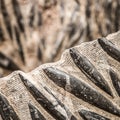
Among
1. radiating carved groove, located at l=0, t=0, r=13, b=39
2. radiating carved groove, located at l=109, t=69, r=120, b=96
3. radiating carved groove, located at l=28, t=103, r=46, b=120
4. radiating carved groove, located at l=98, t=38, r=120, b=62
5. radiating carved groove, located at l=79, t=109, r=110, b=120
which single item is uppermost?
radiating carved groove, located at l=98, t=38, r=120, b=62

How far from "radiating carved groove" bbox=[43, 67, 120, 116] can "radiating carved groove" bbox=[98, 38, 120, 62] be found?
0.07 meters

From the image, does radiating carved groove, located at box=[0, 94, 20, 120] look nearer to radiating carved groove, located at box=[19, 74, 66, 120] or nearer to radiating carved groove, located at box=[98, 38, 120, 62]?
radiating carved groove, located at box=[19, 74, 66, 120]

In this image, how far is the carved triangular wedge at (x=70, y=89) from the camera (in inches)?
32.4

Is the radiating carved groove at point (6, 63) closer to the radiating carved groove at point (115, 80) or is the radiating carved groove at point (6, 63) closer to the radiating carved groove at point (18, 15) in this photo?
the radiating carved groove at point (18, 15)

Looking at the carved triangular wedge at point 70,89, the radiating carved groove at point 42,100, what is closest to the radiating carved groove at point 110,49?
the carved triangular wedge at point 70,89

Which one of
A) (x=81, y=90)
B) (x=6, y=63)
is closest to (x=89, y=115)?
(x=81, y=90)

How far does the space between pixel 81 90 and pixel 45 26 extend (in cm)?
95

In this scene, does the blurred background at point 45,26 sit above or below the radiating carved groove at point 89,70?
below

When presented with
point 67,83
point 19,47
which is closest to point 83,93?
point 67,83

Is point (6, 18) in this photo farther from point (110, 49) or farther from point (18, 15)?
point (110, 49)

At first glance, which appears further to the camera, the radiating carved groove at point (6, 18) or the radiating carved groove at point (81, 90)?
the radiating carved groove at point (6, 18)

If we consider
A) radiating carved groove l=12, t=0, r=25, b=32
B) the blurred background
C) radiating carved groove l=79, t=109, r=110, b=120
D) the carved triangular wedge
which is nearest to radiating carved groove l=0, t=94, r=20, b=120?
the carved triangular wedge

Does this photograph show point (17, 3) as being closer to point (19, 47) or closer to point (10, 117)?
point (19, 47)

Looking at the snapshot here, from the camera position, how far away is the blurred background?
5.59 ft
